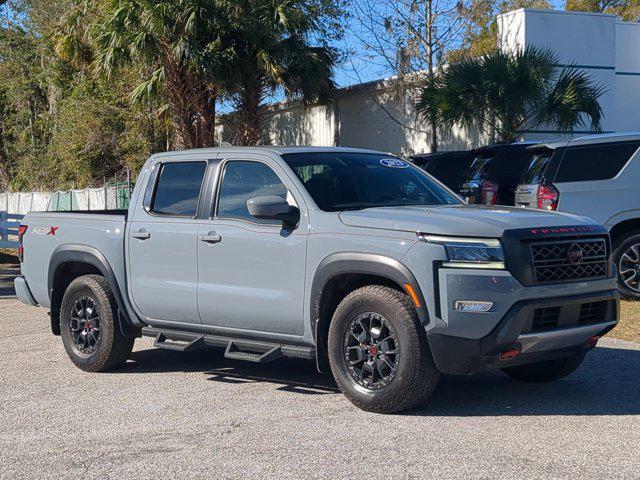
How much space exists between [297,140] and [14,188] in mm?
21353

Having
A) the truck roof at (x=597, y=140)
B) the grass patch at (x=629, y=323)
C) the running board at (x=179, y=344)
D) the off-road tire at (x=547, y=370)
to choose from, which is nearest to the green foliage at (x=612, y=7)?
the truck roof at (x=597, y=140)

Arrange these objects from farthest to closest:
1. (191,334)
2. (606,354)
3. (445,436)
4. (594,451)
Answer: (606,354) < (191,334) < (445,436) < (594,451)

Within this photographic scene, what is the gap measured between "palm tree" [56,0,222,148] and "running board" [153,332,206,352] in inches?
590

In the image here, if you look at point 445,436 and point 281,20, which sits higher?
point 281,20

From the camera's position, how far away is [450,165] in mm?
13906

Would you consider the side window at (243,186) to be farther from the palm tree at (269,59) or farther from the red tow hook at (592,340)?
the palm tree at (269,59)

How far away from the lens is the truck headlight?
20.1 feet

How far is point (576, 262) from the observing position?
652 cm

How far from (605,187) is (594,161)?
13.9 inches

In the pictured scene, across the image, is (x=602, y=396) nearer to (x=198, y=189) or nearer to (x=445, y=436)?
(x=445, y=436)

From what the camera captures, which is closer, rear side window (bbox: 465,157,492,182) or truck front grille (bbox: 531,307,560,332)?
truck front grille (bbox: 531,307,560,332)

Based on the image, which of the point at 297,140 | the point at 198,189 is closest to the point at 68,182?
the point at 297,140

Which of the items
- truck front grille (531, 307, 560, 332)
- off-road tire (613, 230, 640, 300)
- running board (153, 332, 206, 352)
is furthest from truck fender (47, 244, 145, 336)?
off-road tire (613, 230, 640, 300)

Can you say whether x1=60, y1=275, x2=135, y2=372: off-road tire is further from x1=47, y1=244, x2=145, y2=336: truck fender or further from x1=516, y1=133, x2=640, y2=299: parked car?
x1=516, y1=133, x2=640, y2=299: parked car
